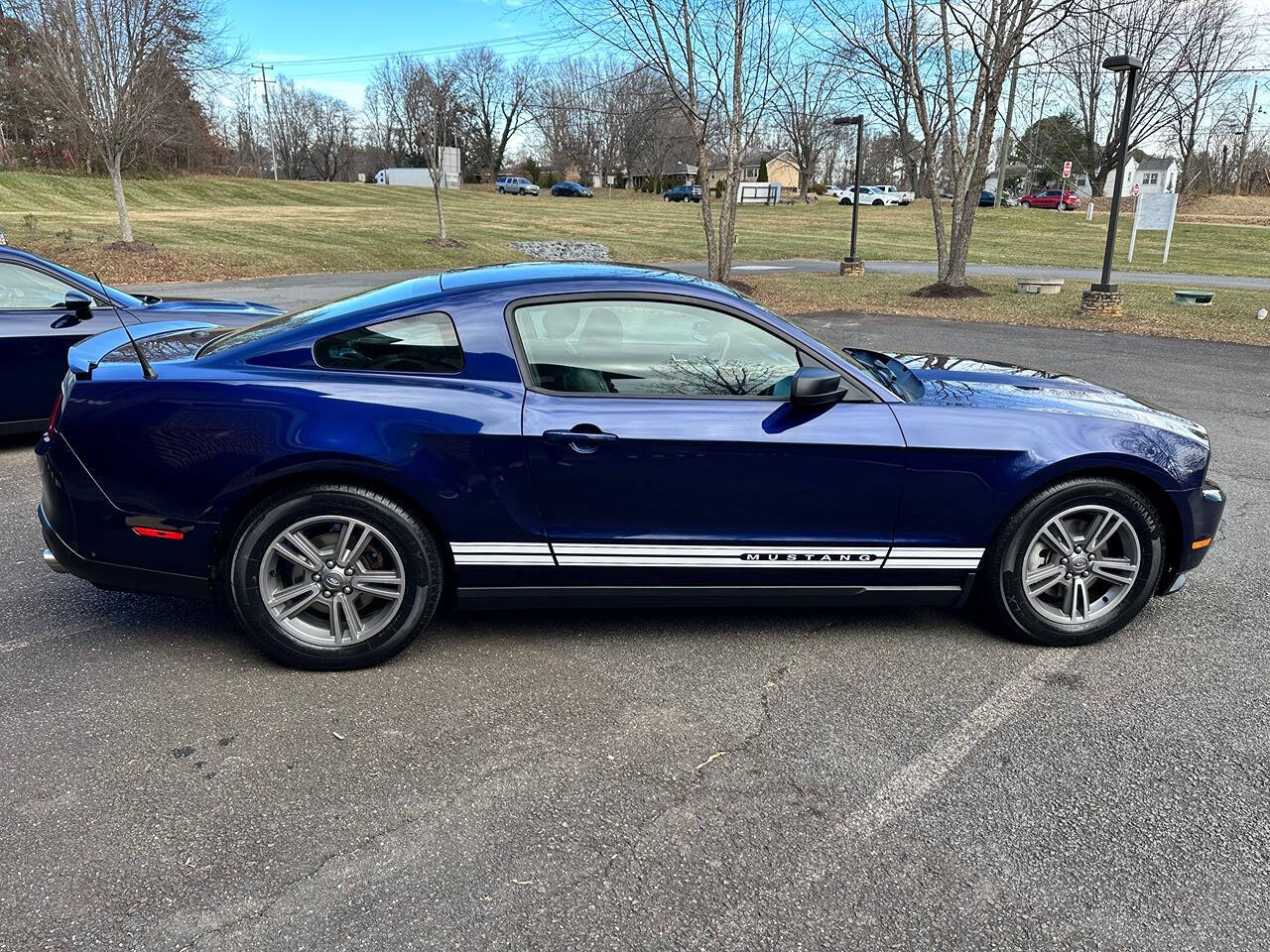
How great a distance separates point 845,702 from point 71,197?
4036 cm

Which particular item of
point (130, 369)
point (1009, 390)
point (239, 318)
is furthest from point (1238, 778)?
point (239, 318)

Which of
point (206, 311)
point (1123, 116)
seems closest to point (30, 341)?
point (206, 311)

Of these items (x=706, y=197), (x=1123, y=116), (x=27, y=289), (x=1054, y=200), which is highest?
(x=1054, y=200)

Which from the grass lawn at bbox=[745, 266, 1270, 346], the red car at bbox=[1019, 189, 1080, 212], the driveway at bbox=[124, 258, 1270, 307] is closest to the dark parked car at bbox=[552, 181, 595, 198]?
the red car at bbox=[1019, 189, 1080, 212]

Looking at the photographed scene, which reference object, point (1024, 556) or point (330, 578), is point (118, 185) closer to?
point (330, 578)

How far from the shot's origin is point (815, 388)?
322cm

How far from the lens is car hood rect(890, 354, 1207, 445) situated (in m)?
3.54

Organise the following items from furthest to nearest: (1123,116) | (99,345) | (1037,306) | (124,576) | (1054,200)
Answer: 1. (1054,200)
2. (1037,306)
3. (1123,116)
4. (99,345)
5. (124,576)

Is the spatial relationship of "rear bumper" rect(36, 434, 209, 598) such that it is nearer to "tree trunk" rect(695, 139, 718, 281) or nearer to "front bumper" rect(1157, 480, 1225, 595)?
"front bumper" rect(1157, 480, 1225, 595)

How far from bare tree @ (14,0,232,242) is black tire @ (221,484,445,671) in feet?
61.4

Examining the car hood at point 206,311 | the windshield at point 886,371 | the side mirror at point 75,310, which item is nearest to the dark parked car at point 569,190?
the car hood at point 206,311

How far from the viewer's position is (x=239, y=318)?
6.43 meters

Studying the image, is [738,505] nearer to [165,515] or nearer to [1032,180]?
[165,515]

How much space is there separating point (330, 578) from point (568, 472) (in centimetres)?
96
